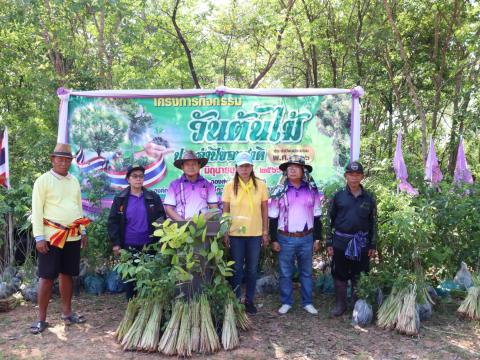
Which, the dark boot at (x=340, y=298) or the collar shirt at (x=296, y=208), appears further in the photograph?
the dark boot at (x=340, y=298)

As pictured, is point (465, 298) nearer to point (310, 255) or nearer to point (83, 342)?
point (310, 255)

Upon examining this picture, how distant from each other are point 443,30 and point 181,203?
8.45m

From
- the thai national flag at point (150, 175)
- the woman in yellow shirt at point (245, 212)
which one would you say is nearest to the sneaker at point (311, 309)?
the woman in yellow shirt at point (245, 212)

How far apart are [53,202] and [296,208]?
7.81ft

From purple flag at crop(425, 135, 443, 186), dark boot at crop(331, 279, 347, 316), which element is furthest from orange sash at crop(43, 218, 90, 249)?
purple flag at crop(425, 135, 443, 186)

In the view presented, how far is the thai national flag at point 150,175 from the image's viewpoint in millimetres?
5523

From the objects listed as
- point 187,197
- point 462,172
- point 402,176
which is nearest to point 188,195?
point 187,197

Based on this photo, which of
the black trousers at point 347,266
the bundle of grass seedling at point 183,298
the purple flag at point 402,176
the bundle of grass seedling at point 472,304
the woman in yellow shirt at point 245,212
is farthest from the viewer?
the purple flag at point 402,176

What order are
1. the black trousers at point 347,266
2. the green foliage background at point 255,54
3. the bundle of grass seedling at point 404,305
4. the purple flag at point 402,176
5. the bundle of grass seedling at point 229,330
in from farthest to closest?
the green foliage background at point 255,54 → the purple flag at point 402,176 → the black trousers at point 347,266 → the bundle of grass seedling at point 404,305 → the bundle of grass seedling at point 229,330

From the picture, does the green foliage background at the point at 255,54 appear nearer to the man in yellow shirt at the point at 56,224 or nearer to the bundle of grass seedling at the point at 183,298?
the man in yellow shirt at the point at 56,224

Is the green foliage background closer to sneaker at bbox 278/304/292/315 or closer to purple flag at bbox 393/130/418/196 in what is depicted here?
purple flag at bbox 393/130/418/196

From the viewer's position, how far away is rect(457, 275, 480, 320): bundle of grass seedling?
14.4 ft

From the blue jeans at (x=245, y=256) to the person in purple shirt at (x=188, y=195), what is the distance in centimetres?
47

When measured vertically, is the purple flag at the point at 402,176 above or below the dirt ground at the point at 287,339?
above
